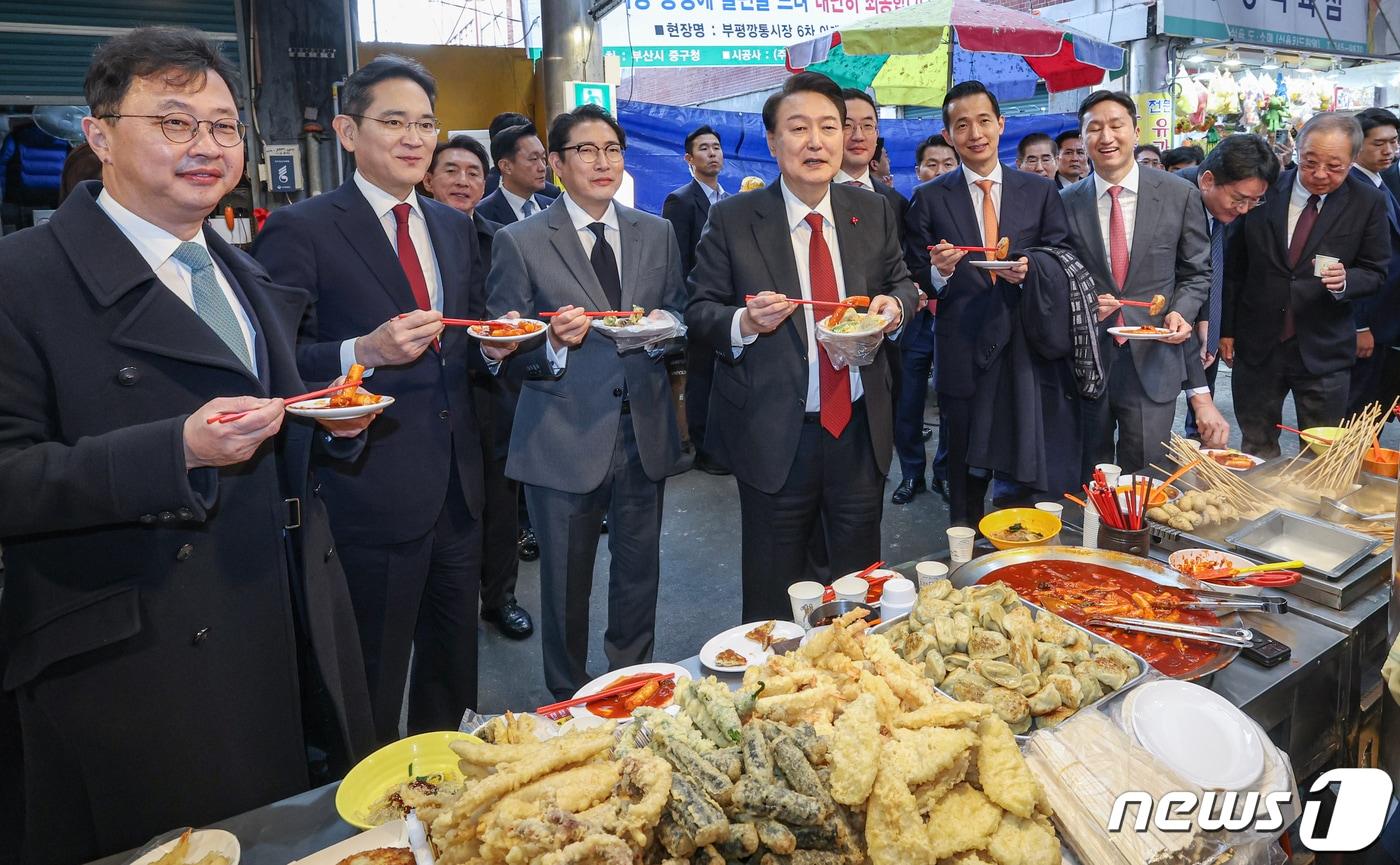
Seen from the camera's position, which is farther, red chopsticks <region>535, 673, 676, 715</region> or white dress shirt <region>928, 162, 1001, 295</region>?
white dress shirt <region>928, 162, 1001, 295</region>

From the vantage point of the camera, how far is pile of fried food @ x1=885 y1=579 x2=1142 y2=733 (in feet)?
4.75

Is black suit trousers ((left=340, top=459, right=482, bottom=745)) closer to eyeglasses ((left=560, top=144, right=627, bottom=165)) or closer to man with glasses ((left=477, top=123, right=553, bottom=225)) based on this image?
eyeglasses ((left=560, top=144, right=627, bottom=165))

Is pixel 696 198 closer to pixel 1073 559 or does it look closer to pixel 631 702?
pixel 1073 559

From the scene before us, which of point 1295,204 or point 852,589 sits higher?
point 1295,204

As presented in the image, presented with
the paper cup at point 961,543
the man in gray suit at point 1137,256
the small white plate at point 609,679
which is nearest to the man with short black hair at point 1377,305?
the man in gray suit at point 1137,256

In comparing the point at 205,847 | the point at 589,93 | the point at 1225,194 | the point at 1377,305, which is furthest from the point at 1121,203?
the point at 589,93

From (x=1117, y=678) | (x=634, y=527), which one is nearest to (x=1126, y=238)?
(x=634, y=527)

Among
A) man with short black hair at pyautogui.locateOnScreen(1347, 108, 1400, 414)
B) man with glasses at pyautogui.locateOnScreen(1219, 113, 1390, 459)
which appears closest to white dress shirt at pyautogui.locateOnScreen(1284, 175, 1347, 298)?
man with glasses at pyautogui.locateOnScreen(1219, 113, 1390, 459)

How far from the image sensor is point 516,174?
4.54 meters

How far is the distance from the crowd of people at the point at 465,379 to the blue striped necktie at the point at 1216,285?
0.08 feet

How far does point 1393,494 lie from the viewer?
251 centimetres

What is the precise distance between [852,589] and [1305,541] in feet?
4.21

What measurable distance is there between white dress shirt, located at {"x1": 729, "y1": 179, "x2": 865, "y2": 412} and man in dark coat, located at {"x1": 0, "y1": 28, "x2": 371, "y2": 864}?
1589 millimetres

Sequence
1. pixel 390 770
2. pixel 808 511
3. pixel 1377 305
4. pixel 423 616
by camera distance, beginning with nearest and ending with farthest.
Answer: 1. pixel 390 770
2. pixel 423 616
3. pixel 808 511
4. pixel 1377 305
